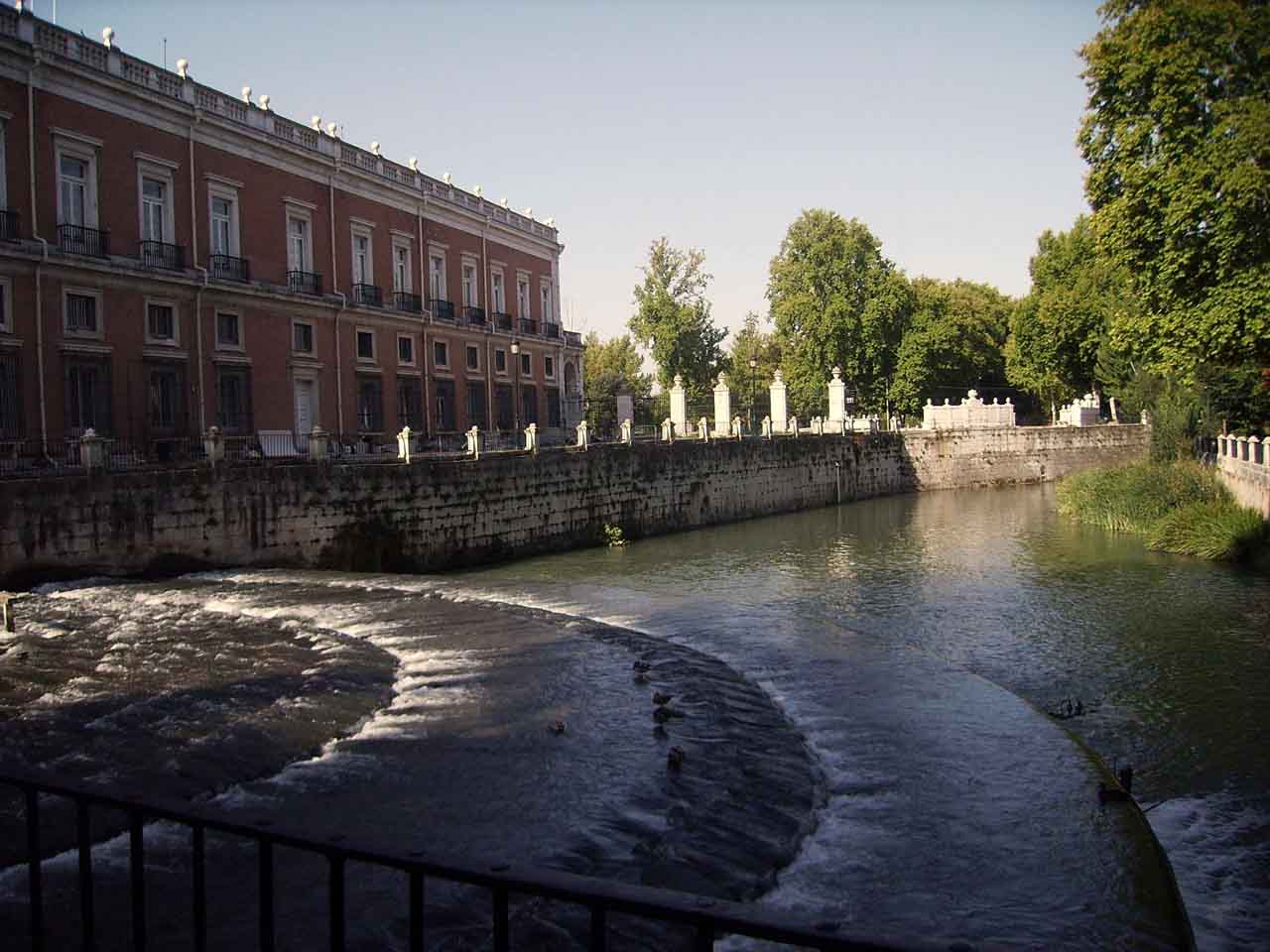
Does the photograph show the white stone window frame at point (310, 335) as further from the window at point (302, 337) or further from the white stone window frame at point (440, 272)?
the white stone window frame at point (440, 272)

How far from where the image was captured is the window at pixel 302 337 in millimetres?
32719

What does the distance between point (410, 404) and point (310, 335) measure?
5846mm

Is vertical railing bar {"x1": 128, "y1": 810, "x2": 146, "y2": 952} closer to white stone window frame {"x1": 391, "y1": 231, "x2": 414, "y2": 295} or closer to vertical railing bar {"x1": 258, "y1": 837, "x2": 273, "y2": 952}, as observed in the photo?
vertical railing bar {"x1": 258, "y1": 837, "x2": 273, "y2": 952}

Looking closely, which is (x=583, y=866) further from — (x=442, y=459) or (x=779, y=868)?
(x=442, y=459)

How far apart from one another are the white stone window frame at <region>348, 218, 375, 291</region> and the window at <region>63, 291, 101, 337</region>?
1121 cm

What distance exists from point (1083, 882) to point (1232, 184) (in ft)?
65.3

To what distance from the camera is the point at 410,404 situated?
1524 inches

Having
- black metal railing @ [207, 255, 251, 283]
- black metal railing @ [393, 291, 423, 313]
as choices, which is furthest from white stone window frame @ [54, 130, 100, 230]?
black metal railing @ [393, 291, 423, 313]

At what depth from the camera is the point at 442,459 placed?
27.5 metres

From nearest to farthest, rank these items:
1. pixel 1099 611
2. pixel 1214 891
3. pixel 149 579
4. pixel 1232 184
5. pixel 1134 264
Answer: pixel 1214 891
pixel 1099 611
pixel 149 579
pixel 1232 184
pixel 1134 264

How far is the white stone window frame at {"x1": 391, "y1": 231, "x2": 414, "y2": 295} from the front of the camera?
38719 mm

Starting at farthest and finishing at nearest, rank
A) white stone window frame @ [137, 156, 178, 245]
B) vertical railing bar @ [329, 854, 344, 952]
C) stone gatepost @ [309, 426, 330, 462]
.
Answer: white stone window frame @ [137, 156, 178, 245], stone gatepost @ [309, 426, 330, 462], vertical railing bar @ [329, 854, 344, 952]

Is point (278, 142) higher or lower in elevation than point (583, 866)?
higher

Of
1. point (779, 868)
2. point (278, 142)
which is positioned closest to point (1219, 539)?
point (779, 868)
